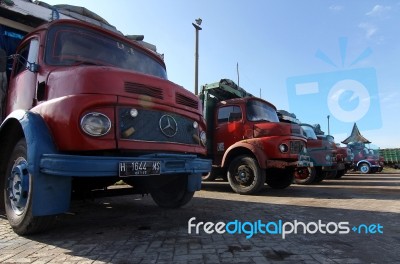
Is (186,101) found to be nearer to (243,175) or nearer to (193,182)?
(193,182)

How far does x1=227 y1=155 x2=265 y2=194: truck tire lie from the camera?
8.12 metres

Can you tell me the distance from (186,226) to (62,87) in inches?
90.5

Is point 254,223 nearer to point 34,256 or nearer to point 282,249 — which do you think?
point 282,249

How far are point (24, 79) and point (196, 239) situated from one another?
3.04m

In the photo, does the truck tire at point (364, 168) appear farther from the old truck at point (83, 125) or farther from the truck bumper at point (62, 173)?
the truck bumper at point (62, 173)

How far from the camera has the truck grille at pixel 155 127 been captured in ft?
12.4

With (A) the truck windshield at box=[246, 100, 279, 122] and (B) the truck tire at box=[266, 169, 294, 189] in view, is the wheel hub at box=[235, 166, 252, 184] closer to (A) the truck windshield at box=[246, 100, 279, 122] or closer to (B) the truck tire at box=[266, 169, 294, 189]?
(A) the truck windshield at box=[246, 100, 279, 122]

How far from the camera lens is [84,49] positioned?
440cm

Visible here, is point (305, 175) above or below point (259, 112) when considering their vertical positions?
below

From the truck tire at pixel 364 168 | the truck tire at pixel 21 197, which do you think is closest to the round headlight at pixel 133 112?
the truck tire at pixel 21 197

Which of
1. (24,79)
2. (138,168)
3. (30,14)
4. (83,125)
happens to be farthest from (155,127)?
(30,14)

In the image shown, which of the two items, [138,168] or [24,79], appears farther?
[24,79]

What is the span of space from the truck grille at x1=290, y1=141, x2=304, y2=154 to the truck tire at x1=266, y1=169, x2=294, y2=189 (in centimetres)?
118

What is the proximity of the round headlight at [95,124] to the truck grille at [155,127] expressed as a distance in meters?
0.16
